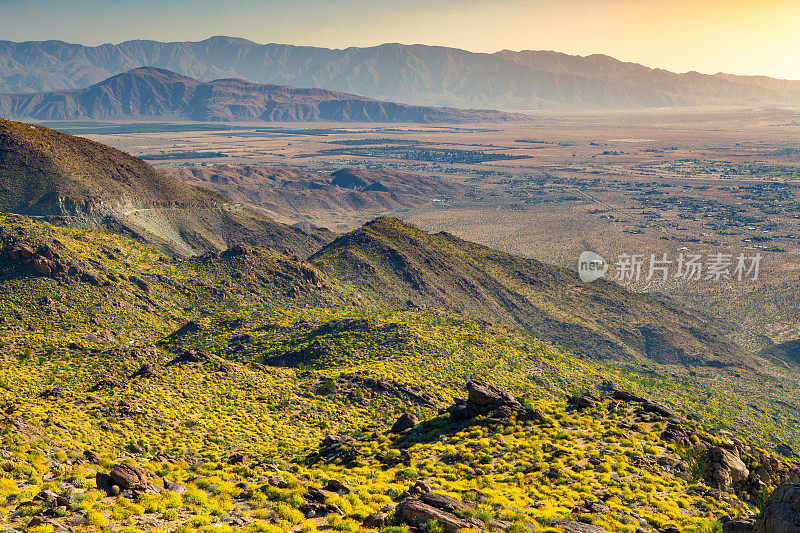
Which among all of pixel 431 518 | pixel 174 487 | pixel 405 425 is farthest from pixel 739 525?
pixel 174 487

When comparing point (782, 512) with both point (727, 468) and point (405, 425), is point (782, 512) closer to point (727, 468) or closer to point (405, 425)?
point (727, 468)

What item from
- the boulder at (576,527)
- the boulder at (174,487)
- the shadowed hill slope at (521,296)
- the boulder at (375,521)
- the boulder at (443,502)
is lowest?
the shadowed hill slope at (521,296)

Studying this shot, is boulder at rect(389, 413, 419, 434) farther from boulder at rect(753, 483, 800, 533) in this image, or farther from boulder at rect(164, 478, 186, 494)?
boulder at rect(753, 483, 800, 533)

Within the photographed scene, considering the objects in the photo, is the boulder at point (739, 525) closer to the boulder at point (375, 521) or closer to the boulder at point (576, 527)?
the boulder at point (576, 527)

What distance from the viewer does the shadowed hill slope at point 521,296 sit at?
273 ft

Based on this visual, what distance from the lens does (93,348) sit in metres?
48.8

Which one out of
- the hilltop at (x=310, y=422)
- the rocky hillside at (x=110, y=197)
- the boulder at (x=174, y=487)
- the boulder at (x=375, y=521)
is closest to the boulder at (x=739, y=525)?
the hilltop at (x=310, y=422)

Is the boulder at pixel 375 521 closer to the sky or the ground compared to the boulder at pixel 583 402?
closer to the sky

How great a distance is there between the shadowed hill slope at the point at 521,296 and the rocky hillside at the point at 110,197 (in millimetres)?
30983

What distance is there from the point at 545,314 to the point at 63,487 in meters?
74.3

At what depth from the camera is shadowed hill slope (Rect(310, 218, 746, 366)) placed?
83250 mm

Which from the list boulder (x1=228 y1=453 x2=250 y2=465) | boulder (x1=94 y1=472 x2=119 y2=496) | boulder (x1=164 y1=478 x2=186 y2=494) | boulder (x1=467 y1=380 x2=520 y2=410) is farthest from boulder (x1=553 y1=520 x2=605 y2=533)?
boulder (x1=228 y1=453 x2=250 y2=465)

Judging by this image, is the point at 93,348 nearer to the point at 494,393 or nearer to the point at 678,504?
the point at 494,393

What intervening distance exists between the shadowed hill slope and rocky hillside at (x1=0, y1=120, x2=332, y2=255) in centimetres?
3098
